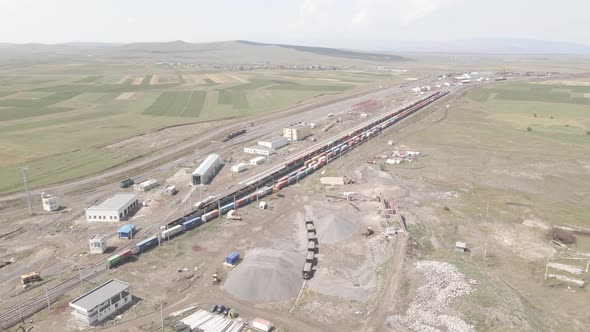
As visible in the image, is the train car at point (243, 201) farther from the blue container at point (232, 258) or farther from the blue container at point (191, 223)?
the blue container at point (232, 258)

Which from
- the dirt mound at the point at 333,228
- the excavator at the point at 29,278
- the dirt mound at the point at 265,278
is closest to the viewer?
the dirt mound at the point at 265,278

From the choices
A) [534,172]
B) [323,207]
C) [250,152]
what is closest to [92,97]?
Answer: [250,152]

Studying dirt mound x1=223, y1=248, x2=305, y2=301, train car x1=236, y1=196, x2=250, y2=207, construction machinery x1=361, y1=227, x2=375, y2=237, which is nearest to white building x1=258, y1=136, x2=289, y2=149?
train car x1=236, y1=196, x2=250, y2=207

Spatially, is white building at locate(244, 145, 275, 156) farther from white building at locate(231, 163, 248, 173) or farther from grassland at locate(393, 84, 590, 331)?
grassland at locate(393, 84, 590, 331)

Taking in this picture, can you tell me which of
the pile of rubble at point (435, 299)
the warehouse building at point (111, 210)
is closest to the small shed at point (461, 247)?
the pile of rubble at point (435, 299)

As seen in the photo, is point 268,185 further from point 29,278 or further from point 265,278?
point 29,278

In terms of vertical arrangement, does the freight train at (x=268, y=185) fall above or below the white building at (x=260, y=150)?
below
